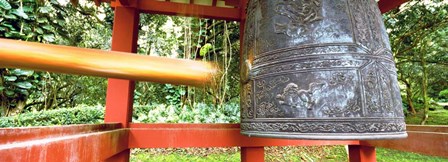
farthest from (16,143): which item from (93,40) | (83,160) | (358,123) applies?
(93,40)

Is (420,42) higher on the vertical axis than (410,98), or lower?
higher

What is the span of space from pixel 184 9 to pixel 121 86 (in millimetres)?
742

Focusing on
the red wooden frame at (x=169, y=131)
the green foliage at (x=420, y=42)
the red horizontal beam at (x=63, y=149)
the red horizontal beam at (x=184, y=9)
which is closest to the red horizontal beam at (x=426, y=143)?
the red wooden frame at (x=169, y=131)

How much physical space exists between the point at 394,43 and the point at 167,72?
5.63 metres

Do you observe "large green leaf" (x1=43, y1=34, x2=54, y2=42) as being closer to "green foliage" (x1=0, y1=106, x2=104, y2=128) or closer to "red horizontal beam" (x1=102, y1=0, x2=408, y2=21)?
"green foliage" (x1=0, y1=106, x2=104, y2=128)

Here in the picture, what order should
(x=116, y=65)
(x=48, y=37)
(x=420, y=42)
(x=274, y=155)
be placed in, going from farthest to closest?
(x=420, y=42) < (x=274, y=155) < (x=48, y=37) < (x=116, y=65)

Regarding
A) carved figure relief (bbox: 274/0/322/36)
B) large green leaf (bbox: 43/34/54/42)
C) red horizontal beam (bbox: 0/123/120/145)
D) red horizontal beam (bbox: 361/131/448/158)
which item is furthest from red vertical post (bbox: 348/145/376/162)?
large green leaf (bbox: 43/34/54/42)

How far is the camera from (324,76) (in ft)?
2.76

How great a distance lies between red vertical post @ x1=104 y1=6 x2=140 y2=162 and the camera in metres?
1.58

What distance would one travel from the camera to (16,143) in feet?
1.73

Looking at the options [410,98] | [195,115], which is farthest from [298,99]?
[410,98]

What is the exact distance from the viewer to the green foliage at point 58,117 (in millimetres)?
3980

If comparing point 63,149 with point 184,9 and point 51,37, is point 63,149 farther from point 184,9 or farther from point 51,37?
point 51,37

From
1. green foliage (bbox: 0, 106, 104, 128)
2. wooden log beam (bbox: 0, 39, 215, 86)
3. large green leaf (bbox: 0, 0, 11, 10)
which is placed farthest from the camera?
green foliage (bbox: 0, 106, 104, 128)
